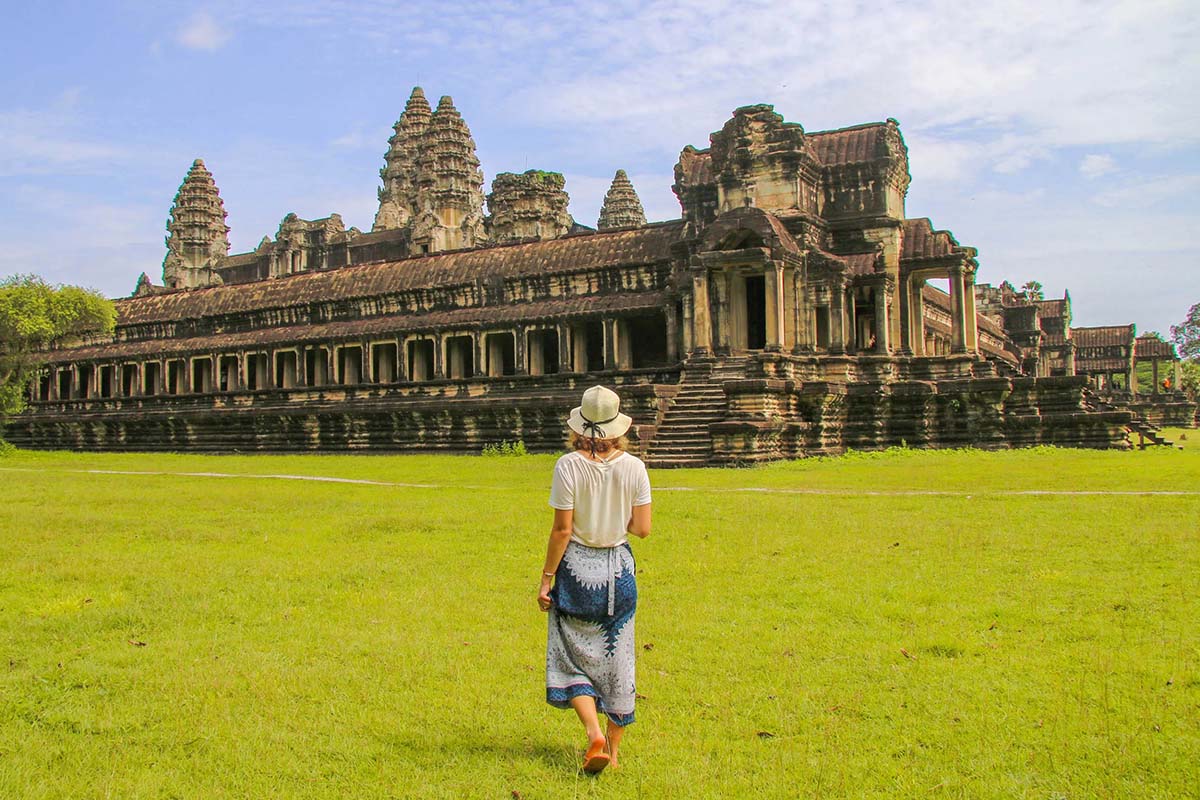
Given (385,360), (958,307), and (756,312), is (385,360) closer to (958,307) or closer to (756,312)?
(756,312)

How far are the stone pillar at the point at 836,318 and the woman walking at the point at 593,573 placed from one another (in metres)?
26.8

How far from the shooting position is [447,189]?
62.2m

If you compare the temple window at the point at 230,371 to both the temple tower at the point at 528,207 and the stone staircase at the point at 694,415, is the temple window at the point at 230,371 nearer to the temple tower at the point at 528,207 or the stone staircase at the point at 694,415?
the temple tower at the point at 528,207

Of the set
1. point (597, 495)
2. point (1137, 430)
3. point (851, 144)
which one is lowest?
point (1137, 430)

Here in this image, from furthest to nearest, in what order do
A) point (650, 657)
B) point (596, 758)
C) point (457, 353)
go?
1. point (457, 353)
2. point (650, 657)
3. point (596, 758)

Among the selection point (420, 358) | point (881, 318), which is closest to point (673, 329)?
point (881, 318)

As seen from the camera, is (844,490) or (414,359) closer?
(844,490)

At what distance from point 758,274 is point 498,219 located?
26276mm

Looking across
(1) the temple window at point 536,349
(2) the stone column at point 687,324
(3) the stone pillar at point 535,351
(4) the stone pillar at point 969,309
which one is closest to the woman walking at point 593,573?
(2) the stone column at point 687,324

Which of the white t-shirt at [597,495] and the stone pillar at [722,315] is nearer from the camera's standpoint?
the white t-shirt at [597,495]

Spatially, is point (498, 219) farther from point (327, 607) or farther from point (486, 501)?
point (327, 607)

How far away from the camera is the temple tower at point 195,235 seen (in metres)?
74.6

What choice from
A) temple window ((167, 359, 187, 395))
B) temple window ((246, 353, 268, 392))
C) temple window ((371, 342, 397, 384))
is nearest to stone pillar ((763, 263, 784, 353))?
temple window ((371, 342, 397, 384))

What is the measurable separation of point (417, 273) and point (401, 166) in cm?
4169
